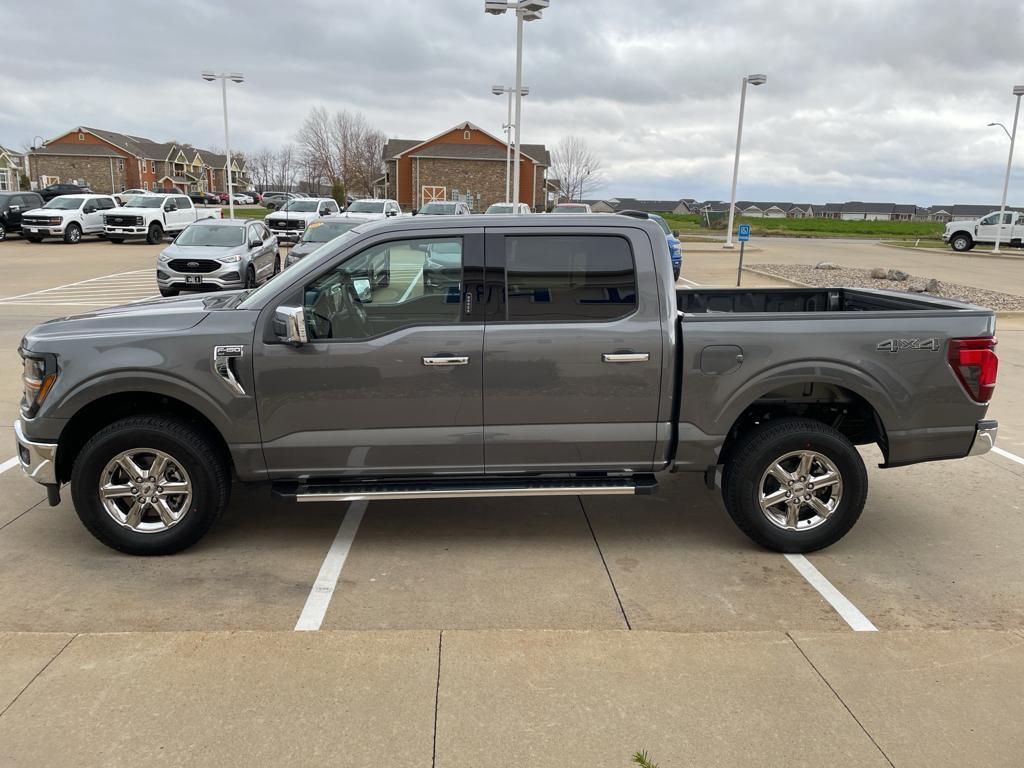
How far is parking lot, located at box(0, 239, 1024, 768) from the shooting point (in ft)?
9.77

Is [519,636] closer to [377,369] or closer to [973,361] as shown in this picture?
[377,369]

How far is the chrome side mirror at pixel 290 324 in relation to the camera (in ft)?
13.8

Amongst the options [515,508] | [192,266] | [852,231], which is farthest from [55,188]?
[852,231]

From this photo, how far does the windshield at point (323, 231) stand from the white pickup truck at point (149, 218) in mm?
15707

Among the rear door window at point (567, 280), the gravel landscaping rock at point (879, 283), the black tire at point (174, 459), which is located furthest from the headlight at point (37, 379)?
the gravel landscaping rock at point (879, 283)

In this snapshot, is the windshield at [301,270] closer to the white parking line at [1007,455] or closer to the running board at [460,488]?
the running board at [460,488]

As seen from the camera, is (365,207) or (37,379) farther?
(365,207)

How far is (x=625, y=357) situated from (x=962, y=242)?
4088cm

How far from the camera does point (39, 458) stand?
4.42m

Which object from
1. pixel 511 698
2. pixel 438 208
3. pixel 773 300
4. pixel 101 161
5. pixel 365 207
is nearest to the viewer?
pixel 511 698

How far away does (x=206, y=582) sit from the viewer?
169 inches

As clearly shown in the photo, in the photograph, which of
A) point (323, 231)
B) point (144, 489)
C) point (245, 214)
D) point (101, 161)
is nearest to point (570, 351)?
point (144, 489)

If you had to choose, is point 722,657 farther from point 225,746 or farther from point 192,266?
point 192,266

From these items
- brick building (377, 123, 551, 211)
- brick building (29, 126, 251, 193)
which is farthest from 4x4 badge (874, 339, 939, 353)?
brick building (29, 126, 251, 193)
